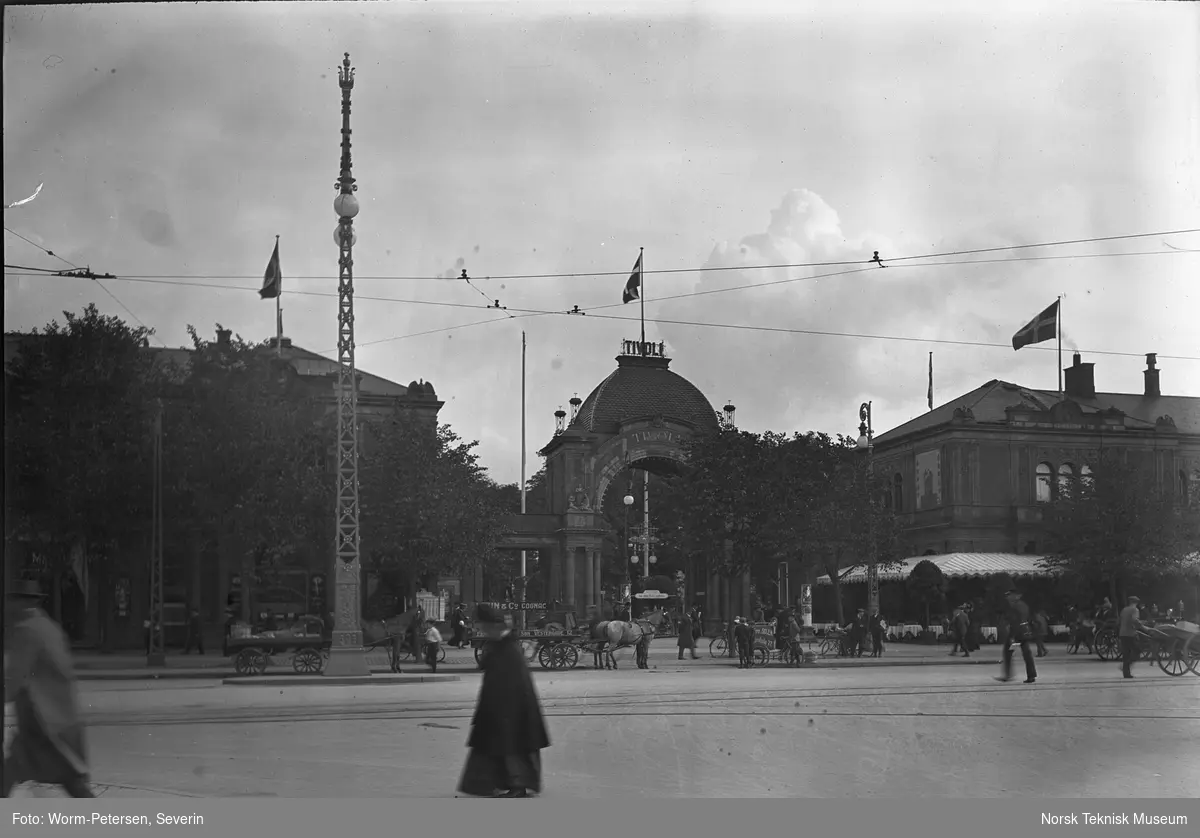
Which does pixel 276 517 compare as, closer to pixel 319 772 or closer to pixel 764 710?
pixel 764 710

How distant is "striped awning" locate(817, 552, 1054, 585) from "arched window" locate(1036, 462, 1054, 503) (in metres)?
6.62

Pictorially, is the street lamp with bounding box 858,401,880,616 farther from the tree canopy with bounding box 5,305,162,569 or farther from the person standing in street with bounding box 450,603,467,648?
the tree canopy with bounding box 5,305,162,569

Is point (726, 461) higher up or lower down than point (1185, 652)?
higher up

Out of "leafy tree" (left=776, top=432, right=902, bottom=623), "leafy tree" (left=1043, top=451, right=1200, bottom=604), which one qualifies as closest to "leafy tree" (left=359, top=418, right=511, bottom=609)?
"leafy tree" (left=776, top=432, right=902, bottom=623)

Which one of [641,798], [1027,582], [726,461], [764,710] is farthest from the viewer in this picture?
[1027,582]

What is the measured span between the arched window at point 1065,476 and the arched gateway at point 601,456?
1335cm

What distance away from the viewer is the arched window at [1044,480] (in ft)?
164

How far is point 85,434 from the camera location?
29516mm

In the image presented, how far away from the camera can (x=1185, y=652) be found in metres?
24.5

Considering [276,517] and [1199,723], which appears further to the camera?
[276,517]

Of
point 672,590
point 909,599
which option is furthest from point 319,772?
point 672,590

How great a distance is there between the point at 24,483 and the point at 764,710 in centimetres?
1807

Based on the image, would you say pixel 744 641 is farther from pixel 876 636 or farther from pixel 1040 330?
pixel 1040 330

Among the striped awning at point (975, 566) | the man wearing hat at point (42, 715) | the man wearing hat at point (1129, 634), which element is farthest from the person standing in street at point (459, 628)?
the man wearing hat at point (42, 715)
